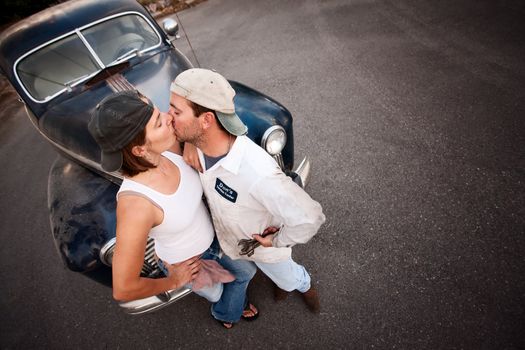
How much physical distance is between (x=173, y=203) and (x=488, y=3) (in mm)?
6746

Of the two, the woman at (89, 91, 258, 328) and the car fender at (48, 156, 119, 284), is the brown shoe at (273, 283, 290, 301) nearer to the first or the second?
the woman at (89, 91, 258, 328)

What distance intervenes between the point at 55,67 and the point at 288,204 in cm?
293

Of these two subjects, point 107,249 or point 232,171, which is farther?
point 107,249

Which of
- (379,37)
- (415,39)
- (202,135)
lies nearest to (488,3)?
(415,39)

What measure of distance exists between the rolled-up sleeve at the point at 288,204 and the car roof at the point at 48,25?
9.55 feet

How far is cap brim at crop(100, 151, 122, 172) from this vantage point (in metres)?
1.35

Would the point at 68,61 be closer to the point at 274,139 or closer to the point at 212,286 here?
the point at 274,139

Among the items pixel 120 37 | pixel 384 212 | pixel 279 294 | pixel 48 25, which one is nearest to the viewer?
pixel 279 294

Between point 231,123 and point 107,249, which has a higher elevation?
point 231,123

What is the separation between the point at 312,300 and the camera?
2.34 metres

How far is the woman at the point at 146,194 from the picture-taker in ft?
4.25

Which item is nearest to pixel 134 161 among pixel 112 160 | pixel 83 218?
pixel 112 160

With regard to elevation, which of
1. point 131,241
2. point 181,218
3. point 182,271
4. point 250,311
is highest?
point 131,241

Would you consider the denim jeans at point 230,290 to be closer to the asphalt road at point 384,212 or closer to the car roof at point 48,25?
the asphalt road at point 384,212
